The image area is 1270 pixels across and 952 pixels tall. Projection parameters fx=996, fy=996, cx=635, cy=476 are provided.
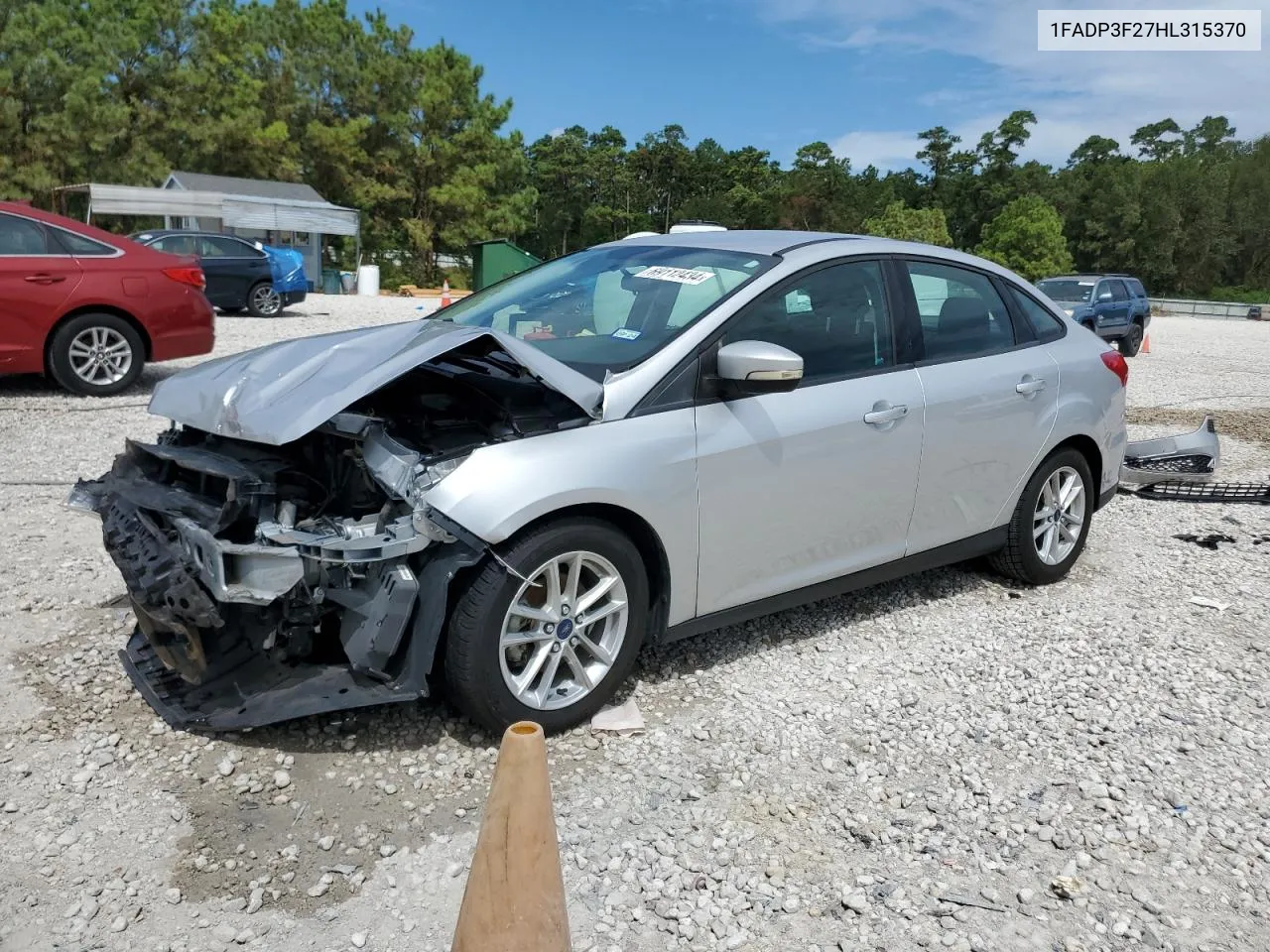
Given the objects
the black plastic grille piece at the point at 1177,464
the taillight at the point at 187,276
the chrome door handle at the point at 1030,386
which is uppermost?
the taillight at the point at 187,276

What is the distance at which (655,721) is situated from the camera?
361 centimetres

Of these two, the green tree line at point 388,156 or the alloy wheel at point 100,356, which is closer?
the alloy wheel at point 100,356

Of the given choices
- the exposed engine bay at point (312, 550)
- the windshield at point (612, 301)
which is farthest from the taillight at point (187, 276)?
the exposed engine bay at point (312, 550)

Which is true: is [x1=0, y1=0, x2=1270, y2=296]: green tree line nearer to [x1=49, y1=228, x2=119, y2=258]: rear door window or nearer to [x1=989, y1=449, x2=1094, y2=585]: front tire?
[x1=49, y1=228, x2=119, y2=258]: rear door window

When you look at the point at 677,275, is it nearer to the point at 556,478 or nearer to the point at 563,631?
the point at 556,478

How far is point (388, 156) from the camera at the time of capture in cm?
4259

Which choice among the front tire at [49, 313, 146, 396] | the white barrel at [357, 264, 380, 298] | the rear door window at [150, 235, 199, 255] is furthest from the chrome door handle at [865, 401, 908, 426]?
the white barrel at [357, 264, 380, 298]

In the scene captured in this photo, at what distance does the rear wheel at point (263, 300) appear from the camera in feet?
62.0

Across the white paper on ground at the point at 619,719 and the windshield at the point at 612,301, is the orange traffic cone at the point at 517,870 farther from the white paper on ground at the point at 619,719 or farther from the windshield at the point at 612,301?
the windshield at the point at 612,301

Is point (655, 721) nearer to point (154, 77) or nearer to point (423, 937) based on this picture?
point (423, 937)

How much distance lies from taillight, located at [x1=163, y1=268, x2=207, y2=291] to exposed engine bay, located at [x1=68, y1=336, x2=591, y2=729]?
6282 millimetres

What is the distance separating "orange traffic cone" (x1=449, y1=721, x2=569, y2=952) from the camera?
80.6 inches

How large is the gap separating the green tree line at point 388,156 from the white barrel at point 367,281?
316 inches

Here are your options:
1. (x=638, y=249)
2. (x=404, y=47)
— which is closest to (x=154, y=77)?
(x=404, y=47)
